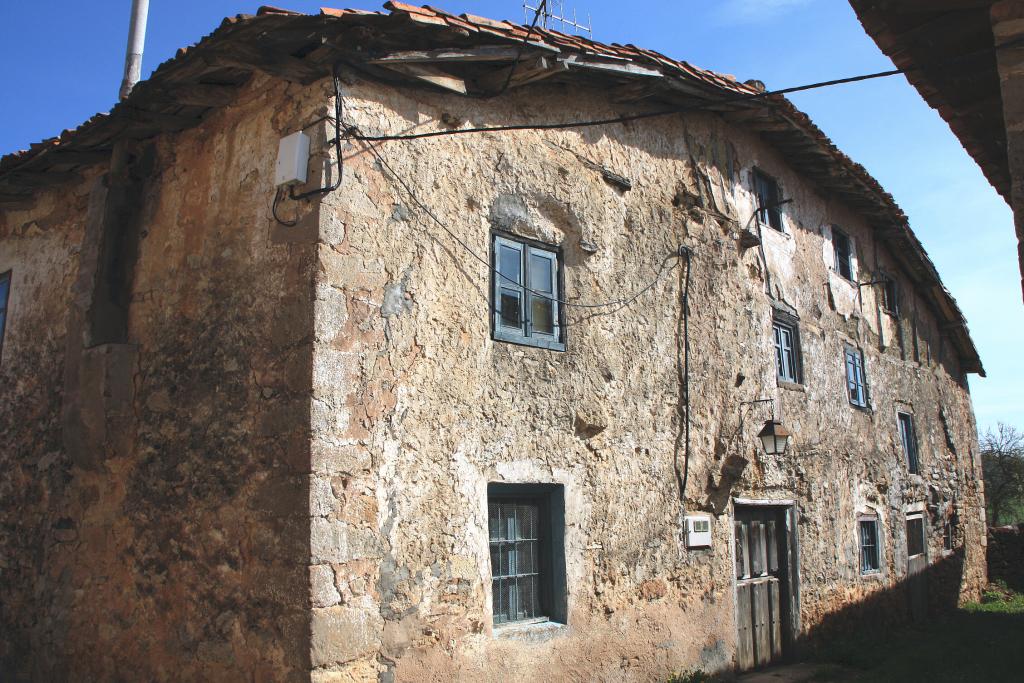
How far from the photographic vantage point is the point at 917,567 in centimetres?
1256

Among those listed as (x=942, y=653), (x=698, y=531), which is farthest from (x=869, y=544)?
(x=698, y=531)

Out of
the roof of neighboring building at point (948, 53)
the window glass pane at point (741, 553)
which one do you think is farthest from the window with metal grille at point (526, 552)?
the roof of neighboring building at point (948, 53)

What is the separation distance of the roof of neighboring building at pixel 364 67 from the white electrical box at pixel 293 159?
456 millimetres

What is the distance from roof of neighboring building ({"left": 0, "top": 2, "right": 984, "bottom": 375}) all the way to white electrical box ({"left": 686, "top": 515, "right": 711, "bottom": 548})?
12.0 ft

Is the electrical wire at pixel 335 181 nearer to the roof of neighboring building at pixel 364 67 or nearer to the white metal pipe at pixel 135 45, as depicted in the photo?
the roof of neighboring building at pixel 364 67

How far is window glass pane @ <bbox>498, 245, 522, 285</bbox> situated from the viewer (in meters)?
6.38

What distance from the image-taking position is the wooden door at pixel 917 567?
40.0ft

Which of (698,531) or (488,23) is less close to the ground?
(488,23)

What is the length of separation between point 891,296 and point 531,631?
33.5 feet

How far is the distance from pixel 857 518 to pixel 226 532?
27.4ft

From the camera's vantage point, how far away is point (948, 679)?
7945mm

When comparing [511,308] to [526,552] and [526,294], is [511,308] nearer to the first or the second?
[526,294]

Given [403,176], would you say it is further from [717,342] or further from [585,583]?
[717,342]

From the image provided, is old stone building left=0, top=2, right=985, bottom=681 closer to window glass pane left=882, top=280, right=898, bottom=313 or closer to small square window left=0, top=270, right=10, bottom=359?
small square window left=0, top=270, right=10, bottom=359
